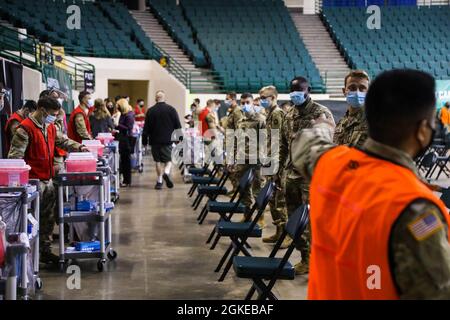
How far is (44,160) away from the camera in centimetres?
566

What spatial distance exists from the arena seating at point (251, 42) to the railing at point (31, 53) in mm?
5481

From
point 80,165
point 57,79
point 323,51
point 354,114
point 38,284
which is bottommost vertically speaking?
point 38,284

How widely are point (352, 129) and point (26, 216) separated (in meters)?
2.32

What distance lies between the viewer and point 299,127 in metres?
5.85

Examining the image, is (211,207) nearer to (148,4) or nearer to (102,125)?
(102,125)

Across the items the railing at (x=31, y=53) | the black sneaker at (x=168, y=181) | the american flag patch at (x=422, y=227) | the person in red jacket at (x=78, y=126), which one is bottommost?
the black sneaker at (x=168, y=181)

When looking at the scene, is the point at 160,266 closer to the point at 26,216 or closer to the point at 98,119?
the point at 26,216

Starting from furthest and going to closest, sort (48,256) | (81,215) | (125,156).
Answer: (125,156)
(48,256)
(81,215)

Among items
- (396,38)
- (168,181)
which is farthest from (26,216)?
(396,38)

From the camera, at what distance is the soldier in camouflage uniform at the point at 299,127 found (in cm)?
575

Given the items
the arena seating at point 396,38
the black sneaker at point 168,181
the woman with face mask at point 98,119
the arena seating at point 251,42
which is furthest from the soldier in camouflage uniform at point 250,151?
the arena seating at point 396,38

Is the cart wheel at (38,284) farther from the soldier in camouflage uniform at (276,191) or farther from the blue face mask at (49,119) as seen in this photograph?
the soldier in camouflage uniform at (276,191)

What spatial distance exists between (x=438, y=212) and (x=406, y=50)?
88.1ft

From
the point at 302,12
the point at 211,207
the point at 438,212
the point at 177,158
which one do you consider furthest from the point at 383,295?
the point at 302,12
